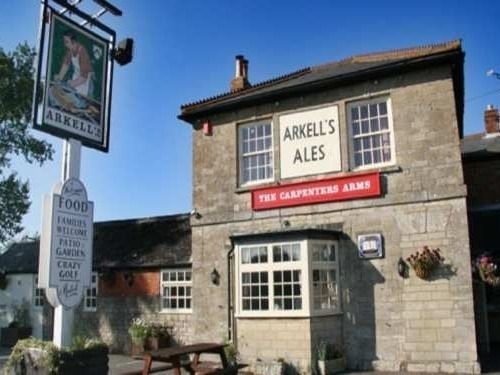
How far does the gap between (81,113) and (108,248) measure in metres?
12.0

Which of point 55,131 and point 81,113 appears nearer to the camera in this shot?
point 55,131

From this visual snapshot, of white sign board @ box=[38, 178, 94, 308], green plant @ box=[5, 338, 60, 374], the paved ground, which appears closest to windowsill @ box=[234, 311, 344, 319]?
the paved ground

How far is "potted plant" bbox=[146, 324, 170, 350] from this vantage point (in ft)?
51.3

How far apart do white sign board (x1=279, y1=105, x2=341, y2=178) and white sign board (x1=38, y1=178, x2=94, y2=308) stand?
648 centimetres

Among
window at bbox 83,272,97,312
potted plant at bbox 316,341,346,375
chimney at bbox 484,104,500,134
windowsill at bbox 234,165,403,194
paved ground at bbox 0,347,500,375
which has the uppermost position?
chimney at bbox 484,104,500,134

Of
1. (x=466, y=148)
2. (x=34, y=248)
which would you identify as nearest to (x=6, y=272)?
(x=34, y=248)

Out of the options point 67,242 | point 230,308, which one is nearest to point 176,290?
point 230,308

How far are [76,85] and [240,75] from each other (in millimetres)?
9453

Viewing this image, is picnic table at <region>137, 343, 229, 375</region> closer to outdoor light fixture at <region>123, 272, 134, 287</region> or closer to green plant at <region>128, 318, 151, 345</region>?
green plant at <region>128, 318, 151, 345</region>

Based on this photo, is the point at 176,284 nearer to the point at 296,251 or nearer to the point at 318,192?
the point at 296,251

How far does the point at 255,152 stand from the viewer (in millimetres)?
14359

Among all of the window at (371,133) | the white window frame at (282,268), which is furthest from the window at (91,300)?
the window at (371,133)

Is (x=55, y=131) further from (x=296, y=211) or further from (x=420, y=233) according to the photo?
(x=420, y=233)

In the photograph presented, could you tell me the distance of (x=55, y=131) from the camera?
25.6 feet
